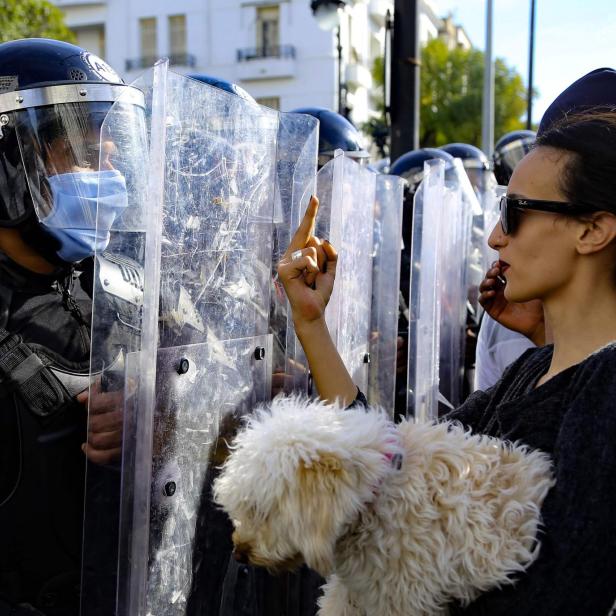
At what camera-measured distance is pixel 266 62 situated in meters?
32.6

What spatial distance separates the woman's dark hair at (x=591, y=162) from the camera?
1.51m

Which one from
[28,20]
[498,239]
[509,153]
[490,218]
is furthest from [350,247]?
[28,20]

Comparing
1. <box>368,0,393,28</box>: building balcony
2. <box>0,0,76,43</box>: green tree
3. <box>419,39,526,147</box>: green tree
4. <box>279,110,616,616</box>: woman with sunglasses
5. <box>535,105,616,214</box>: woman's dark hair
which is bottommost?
<box>419,39,526,147</box>: green tree

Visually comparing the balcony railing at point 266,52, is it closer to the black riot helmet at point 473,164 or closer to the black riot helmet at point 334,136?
the black riot helmet at point 473,164

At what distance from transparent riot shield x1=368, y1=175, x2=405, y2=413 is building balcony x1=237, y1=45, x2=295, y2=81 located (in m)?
30.6

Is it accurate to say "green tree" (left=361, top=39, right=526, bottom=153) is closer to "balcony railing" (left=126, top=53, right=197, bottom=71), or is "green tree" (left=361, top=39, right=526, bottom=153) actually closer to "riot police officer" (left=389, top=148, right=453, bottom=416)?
"balcony railing" (left=126, top=53, right=197, bottom=71)

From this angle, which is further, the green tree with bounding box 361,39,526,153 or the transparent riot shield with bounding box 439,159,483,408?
the green tree with bounding box 361,39,526,153

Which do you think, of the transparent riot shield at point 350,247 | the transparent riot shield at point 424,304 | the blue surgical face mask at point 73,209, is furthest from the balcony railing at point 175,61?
the blue surgical face mask at point 73,209

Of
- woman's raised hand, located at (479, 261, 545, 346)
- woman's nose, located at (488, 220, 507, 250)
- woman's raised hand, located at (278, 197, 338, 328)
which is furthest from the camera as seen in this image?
woman's raised hand, located at (479, 261, 545, 346)

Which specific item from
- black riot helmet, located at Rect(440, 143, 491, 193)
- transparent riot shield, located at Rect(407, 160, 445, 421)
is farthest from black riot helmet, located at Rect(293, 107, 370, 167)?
black riot helmet, located at Rect(440, 143, 491, 193)

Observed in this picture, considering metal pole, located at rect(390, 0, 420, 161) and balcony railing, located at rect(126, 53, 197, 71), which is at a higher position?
metal pole, located at rect(390, 0, 420, 161)

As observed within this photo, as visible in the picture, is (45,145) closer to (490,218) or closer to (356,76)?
(490,218)

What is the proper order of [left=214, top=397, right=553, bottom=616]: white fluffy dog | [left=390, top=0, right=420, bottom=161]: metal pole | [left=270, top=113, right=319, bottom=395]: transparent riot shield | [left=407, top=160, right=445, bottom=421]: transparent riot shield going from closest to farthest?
[left=214, top=397, right=553, bottom=616]: white fluffy dog, [left=270, top=113, right=319, bottom=395]: transparent riot shield, [left=407, top=160, right=445, bottom=421]: transparent riot shield, [left=390, top=0, right=420, bottom=161]: metal pole

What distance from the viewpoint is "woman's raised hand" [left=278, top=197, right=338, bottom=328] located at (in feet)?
6.40
